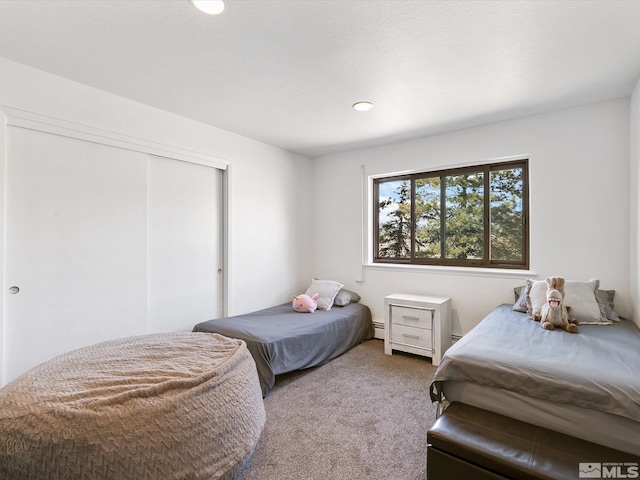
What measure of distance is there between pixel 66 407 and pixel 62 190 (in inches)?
67.9

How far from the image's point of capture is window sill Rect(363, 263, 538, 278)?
315 centimetres

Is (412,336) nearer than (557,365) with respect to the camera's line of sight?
No

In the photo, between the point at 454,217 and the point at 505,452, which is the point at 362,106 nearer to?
the point at 454,217

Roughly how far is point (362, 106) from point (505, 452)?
260cm

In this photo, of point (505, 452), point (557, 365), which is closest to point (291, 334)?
point (505, 452)

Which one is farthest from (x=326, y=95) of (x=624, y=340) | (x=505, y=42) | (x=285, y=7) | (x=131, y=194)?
(x=624, y=340)

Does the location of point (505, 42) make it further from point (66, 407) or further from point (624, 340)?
point (66, 407)

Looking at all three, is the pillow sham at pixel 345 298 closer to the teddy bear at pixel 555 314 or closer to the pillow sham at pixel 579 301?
the pillow sham at pixel 579 301

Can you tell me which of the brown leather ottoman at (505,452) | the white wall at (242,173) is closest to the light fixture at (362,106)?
the white wall at (242,173)

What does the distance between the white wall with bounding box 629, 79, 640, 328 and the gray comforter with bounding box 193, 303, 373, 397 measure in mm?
2461

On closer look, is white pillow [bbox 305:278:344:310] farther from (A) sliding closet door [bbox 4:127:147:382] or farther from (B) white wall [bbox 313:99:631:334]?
(A) sliding closet door [bbox 4:127:147:382]

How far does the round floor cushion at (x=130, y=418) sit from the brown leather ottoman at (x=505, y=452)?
3.32 ft

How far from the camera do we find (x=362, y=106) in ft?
9.28

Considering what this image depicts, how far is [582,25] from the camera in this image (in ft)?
5.77
